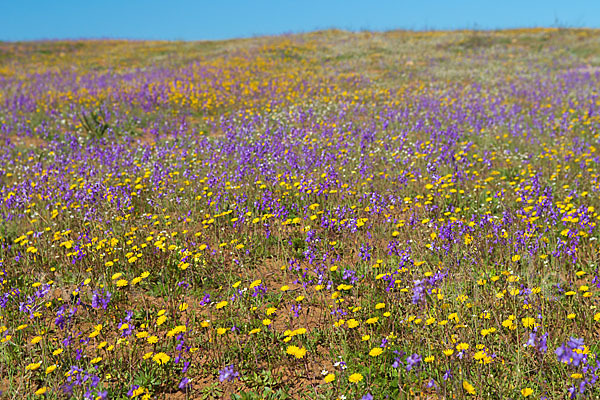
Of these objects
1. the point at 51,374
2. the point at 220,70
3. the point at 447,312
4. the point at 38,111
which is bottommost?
the point at 51,374

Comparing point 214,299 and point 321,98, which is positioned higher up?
point 321,98

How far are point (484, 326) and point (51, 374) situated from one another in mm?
3733

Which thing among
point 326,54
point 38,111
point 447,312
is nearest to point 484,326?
point 447,312

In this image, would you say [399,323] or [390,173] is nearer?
[399,323]

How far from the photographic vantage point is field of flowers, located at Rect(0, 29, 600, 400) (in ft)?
11.6

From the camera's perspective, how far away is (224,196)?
21.6ft

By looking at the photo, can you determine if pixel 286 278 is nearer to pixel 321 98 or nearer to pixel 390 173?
pixel 390 173

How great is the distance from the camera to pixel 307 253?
4785 mm

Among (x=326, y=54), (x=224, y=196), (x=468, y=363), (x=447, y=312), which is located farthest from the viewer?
(x=326, y=54)

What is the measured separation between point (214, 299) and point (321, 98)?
12.0 m

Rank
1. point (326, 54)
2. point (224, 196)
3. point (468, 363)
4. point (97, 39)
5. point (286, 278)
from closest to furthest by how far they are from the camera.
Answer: point (468, 363) → point (286, 278) → point (224, 196) → point (326, 54) → point (97, 39)

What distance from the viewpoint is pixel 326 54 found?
27.6 metres

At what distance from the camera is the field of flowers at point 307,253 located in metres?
3.52

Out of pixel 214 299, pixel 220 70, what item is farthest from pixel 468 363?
pixel 220 70
